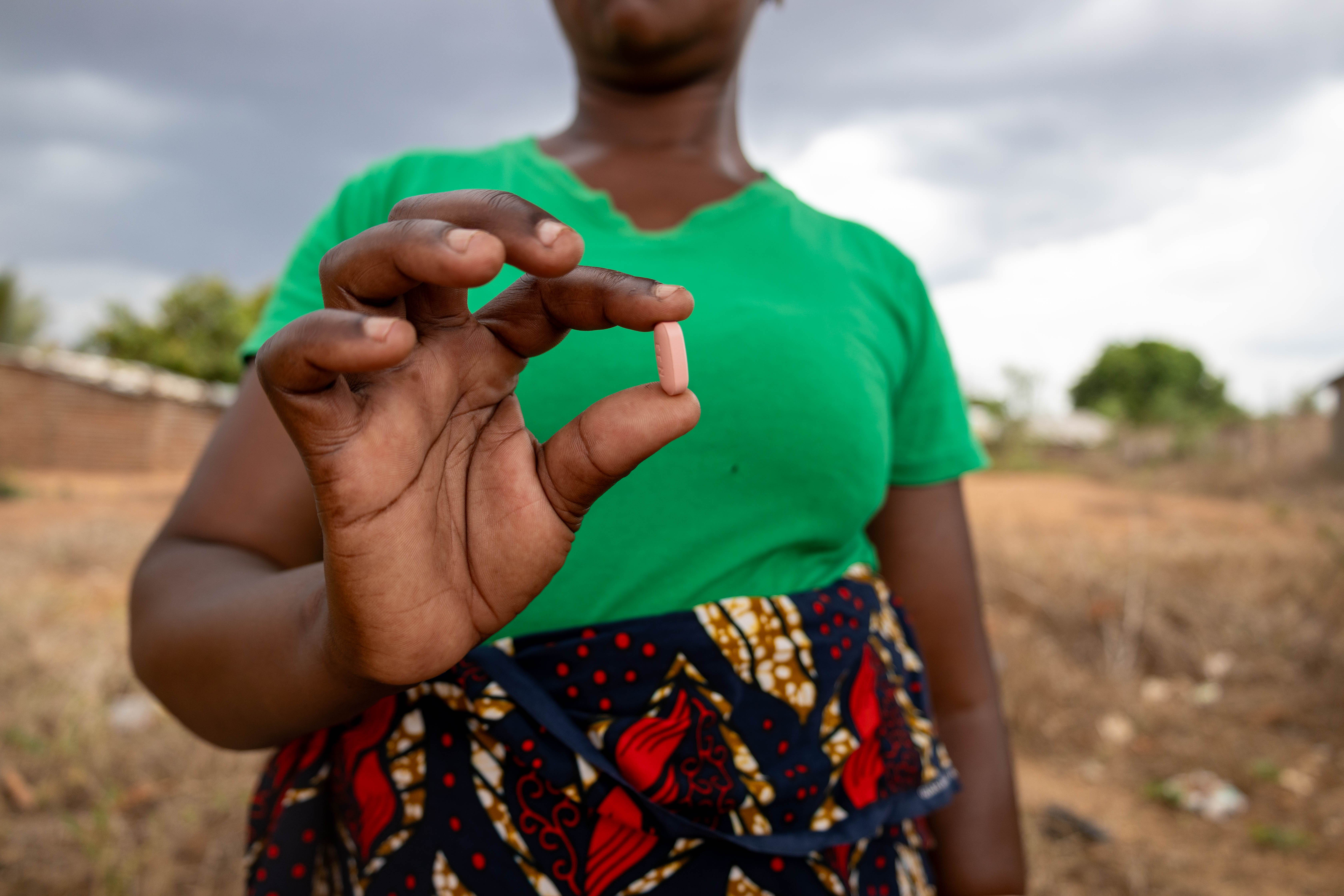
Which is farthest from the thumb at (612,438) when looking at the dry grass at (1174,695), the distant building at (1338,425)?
the distant building at (1338,425)

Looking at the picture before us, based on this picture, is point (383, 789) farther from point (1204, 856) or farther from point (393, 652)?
point (1204, 856)

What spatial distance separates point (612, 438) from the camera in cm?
66

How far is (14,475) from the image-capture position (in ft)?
41.4

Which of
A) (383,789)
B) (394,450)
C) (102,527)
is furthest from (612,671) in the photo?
(102,527)

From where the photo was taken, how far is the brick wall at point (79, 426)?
14.2 m

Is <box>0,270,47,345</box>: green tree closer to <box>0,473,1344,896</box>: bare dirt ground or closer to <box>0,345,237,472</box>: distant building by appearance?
<box>0,345,237,472</box>: distant building

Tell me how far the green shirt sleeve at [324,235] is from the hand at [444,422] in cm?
42

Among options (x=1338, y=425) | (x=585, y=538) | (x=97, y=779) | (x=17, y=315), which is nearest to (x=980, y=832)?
(x=585, y=538)

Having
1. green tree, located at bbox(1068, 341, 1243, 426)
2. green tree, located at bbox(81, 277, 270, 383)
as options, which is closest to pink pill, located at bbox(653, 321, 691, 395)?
green tree, located at bbox(81, 277, 270, 383)

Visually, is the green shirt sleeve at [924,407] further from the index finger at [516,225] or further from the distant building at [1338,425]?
the distant building at [1338,425]

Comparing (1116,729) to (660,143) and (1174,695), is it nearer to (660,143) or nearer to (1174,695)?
(1174,695)

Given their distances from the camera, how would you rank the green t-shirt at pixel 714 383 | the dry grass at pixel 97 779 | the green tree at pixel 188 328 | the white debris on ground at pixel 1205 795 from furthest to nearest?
the green tree at pixel 188 328
the white debris on ground at pixel 1205 795
the dry grass at pixel 97 779
the green t-shirt at pixel 714 383

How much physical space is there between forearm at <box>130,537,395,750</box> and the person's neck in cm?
67

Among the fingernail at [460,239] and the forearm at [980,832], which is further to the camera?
the forearm at [980,832]
